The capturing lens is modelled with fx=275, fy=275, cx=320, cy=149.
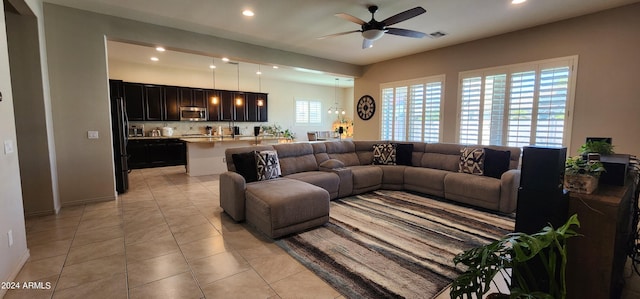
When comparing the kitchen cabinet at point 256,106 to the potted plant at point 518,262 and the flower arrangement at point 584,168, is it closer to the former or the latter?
the flower arrangement at point 584,168

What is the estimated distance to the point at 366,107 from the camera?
7.55 meters

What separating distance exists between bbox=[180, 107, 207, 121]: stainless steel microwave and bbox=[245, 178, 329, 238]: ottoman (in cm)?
→ 570

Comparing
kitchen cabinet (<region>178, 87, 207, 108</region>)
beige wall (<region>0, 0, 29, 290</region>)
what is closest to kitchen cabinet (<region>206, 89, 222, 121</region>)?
kitchen cabinet (<region>178, 87, 207, 108</region>)

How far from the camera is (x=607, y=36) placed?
3.87 m

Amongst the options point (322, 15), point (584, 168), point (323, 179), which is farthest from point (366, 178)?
point (584, 168)

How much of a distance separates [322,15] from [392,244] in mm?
3272

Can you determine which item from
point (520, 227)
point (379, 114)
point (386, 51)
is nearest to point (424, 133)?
point (379, 114)

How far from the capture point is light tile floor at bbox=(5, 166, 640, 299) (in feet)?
6.77

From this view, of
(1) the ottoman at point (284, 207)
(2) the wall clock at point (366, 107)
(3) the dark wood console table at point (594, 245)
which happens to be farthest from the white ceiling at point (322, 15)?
(3) the dark wood console table at point (594, 245)

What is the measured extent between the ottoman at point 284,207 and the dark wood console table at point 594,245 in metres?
2.18

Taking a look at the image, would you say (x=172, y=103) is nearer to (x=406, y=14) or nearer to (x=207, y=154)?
(x=207, y=154)

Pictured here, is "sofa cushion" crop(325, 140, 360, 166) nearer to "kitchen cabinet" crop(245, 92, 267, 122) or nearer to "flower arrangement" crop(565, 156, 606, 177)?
"flower arrangement" crop(565, 156, 606, 177)

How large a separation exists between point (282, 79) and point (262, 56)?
419cm

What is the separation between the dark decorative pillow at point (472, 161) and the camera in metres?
4.25
